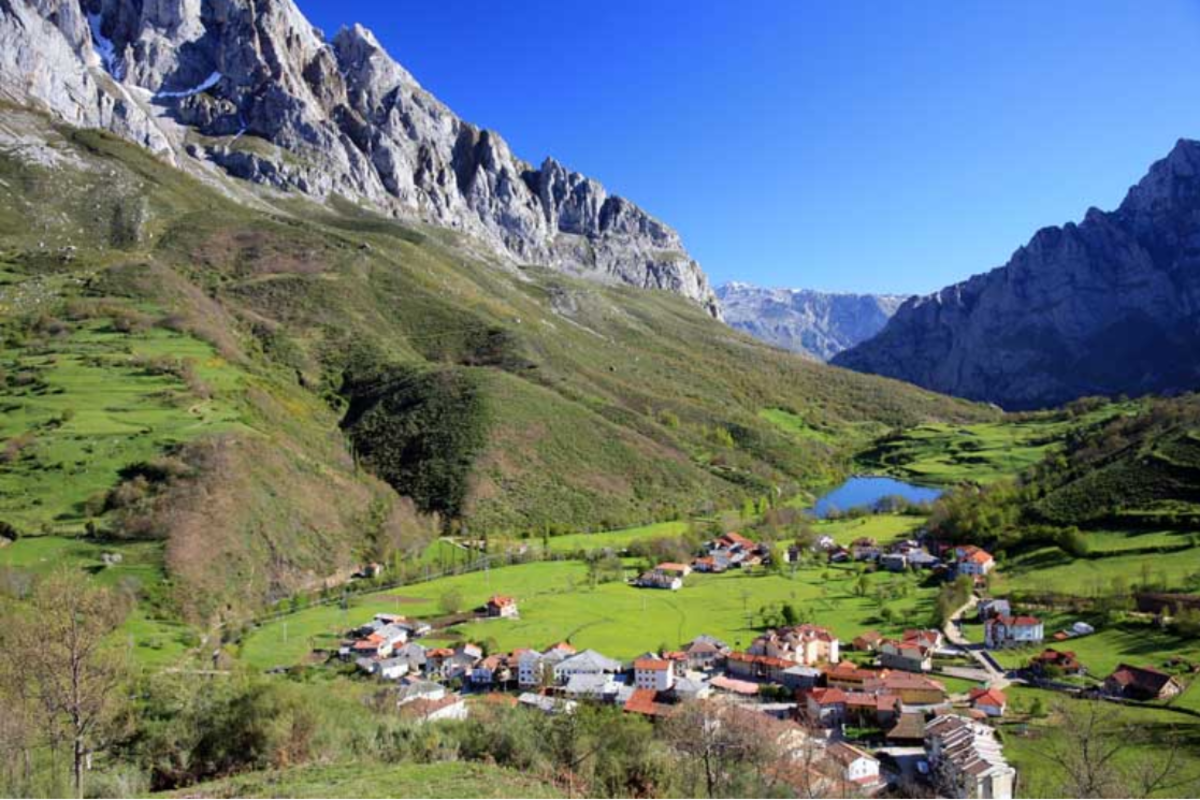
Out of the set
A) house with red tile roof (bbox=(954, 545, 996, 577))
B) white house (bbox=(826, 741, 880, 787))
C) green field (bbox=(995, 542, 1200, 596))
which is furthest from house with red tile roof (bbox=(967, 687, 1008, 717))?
house with red tile roof (bbox=(954, 545, 996, 577))

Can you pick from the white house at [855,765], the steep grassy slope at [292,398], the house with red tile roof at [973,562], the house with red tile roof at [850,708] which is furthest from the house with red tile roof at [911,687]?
the steep grassy slope at [292,398]

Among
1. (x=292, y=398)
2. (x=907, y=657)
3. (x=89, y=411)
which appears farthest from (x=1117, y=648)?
(x=292, y=398)

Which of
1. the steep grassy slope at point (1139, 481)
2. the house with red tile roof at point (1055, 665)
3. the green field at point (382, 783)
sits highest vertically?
the steep grassy slope at point (1139, 481)

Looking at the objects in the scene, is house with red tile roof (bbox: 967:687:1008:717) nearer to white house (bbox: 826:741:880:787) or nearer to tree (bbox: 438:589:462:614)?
white house (bbox: 826:741:880:787)

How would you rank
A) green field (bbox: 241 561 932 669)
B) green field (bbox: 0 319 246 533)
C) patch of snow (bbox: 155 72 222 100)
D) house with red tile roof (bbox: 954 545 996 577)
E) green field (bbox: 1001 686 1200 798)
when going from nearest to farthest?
1. green field (bbox: 1001 686 1200 798)
2. green field (bbox: 241 561 932 669)
3. green field (bbox: 0 319 246 533)
4. house with red tile roof (bbox: 954 545 996 577)
5. patch of snow (bbox: 155 72 222 100)

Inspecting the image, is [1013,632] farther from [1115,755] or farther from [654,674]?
[654,674]

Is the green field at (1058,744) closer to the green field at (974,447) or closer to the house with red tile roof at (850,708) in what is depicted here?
the house with red tile roof at (850,708)
